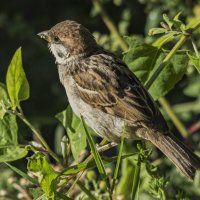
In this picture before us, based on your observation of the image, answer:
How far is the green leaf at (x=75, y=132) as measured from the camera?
2.95 metres

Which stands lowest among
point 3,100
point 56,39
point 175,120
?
point 175,120

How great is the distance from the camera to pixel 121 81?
3.68 m

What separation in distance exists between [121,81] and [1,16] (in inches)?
82.3

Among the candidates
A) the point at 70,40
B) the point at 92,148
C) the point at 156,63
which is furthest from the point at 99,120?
the point at 92,148

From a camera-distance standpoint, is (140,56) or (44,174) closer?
(44,174)

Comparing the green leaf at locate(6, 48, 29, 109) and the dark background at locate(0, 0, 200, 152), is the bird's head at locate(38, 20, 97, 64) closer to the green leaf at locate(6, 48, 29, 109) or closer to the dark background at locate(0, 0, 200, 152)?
the dark background at locate(0, 0, 200, 152)

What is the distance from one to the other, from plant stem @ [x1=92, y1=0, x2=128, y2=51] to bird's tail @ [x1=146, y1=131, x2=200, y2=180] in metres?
0.85

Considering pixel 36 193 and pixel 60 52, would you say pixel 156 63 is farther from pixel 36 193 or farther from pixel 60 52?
pixel 60 52

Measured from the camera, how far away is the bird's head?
159 inches

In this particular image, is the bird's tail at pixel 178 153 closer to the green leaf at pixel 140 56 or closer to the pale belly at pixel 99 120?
the pale belly at pixel 99 120

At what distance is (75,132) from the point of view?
3.06 metres

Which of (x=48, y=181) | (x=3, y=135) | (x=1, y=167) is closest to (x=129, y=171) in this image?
(x=3, y=135)

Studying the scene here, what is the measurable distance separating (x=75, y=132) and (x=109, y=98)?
72 cm

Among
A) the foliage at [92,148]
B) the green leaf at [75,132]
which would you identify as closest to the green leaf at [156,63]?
the foliage at [92,148]
